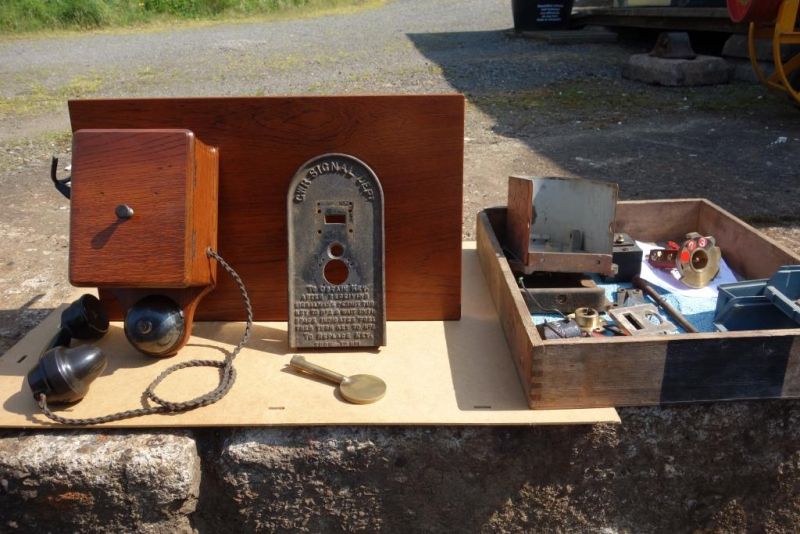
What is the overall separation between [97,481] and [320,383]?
19.9 inches

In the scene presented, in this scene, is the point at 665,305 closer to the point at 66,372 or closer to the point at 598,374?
the point at 598,374

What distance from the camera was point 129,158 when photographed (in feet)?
5.14

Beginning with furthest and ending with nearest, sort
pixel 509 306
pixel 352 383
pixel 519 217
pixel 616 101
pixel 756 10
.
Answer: pixel 616 101
pixel 756 10
pixel 519 217
pixel 509 306
pixel 352 383

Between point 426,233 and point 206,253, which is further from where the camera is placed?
point 426,233

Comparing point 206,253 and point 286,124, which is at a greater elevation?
point 286,124

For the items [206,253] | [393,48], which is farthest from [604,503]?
[393,48]


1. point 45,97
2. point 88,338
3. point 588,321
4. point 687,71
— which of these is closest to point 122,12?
point 45,97

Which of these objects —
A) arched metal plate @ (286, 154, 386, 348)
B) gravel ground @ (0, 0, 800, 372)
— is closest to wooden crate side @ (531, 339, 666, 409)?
arched metal plate @ (286, 154, 386, 348)

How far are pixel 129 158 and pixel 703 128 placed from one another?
4826 mm

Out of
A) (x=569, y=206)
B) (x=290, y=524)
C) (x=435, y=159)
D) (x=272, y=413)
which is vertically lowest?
(x=290, y=524)

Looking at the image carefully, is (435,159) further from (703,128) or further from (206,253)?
(703,128)

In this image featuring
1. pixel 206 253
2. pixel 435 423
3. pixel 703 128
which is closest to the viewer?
pixel 435 423

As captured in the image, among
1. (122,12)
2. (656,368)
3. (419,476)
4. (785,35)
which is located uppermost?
(122,12)

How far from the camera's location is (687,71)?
6.73m
